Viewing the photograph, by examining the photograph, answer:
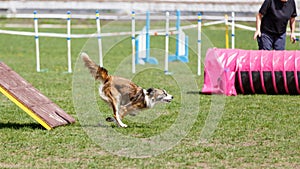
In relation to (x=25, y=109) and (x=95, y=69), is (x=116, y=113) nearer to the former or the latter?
(x=95, y=69)

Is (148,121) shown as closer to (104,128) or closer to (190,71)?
(104,128)

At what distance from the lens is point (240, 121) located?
30.6 feet

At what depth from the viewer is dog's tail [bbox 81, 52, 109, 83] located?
8438 mm

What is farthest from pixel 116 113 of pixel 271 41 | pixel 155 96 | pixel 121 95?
pixel 271 41

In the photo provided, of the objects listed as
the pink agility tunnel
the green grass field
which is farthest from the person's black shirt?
the green grass field

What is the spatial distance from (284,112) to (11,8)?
31640mm

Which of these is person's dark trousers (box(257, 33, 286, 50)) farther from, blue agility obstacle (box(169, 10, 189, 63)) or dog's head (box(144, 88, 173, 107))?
blue agility obstacle (box(169, 10, 189, 63))

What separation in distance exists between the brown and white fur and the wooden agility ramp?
2.42 ft

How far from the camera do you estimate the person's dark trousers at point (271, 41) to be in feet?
40.5

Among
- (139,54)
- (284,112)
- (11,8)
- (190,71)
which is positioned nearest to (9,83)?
(284,112)

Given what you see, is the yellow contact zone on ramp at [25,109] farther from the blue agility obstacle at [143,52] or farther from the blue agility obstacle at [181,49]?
the blue agility obstacle at [181,49]

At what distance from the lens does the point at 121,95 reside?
28.2ft

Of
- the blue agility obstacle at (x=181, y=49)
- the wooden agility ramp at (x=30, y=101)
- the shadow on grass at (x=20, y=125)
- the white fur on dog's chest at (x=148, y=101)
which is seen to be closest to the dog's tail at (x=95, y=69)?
the white fur on dog's chest at (x=148, y=101)

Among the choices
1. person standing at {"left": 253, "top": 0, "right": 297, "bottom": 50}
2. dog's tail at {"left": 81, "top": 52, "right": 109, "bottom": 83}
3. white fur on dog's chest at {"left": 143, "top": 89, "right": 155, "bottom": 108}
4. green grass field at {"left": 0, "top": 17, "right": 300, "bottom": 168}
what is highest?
person standing at {"left": 253, "top": 0, "right": 297, "bottom": 50}
